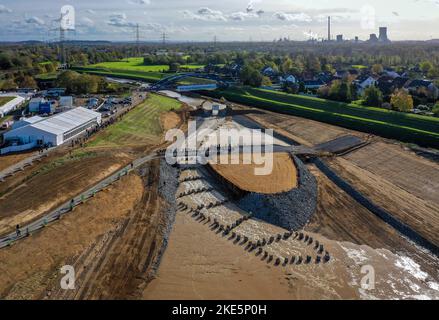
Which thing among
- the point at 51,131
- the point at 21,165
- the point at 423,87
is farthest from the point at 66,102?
the point at 423,87

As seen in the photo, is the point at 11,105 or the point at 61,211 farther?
the point at 11,105

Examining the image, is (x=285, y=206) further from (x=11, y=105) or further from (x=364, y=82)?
(x=364, y=82)

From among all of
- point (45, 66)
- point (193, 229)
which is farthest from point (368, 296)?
point (45, 66)

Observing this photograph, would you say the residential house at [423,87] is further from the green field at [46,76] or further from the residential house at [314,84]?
the green field at [46,76]

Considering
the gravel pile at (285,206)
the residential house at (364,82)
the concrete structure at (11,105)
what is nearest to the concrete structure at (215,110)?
the residential house at (364,82)

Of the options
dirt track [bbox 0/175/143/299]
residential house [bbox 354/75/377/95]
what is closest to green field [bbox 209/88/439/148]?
residential house [bbox 354/75/377/95]

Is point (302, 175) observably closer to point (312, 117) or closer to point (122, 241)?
point (122, 241)
